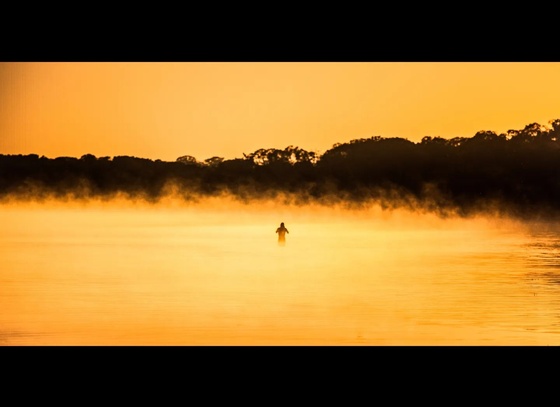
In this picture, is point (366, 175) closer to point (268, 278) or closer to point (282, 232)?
point (282, 232)

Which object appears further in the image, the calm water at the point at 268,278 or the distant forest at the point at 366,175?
the distant forest at the point at 366,175

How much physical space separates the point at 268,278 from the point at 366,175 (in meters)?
1.45

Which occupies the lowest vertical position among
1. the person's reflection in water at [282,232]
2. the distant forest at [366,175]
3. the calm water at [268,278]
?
the calm water at [268,278]

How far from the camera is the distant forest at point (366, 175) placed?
30.8 ft

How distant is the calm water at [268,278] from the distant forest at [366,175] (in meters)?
0.18

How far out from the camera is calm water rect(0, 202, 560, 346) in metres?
8.09

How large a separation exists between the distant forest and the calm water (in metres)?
0.18

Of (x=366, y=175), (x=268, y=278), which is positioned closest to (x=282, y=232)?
(x=268, y=278)

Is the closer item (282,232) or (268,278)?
(268,278)

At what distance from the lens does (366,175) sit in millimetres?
9805
